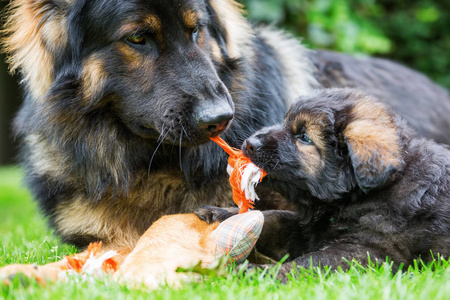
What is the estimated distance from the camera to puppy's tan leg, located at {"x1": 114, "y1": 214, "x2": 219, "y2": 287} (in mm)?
2143

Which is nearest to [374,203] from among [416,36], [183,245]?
[183,245]

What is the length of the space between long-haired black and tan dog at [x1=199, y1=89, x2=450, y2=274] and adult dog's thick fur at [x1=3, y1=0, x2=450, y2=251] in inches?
15.2

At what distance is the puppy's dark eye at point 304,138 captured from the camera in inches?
111

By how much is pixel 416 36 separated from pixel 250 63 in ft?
21.7

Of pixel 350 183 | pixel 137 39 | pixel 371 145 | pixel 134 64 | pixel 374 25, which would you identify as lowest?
pixel 374 25

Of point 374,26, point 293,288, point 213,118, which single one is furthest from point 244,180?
point 374,26

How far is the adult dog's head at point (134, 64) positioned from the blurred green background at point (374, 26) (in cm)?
260

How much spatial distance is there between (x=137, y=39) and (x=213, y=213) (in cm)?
103

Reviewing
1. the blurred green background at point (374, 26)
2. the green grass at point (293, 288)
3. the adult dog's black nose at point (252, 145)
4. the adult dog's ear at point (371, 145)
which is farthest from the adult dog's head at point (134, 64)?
the blurred green background at point (374, 26)

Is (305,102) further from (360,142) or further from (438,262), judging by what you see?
(438,262)

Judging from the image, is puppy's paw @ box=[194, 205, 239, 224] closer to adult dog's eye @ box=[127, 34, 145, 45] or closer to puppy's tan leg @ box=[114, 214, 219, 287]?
puppy's tan leg @ box=[114, 214, 219, 287]

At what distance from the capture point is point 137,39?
2814mm

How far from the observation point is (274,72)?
3713 mm

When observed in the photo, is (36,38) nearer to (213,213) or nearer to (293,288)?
(213,213)
